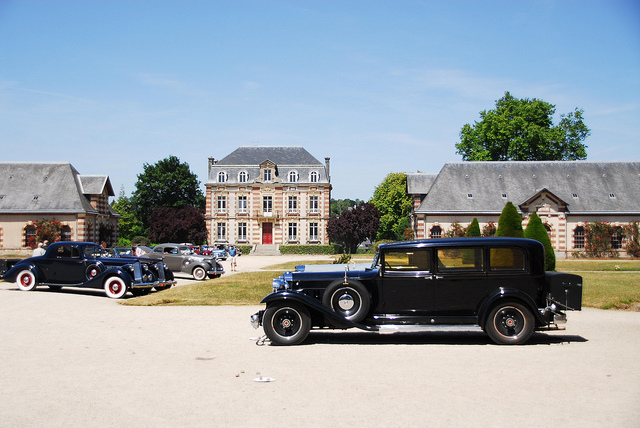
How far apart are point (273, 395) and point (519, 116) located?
179 ft

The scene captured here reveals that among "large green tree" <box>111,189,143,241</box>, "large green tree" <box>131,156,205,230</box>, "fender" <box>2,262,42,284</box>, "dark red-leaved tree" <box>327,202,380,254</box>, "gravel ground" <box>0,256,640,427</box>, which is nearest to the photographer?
"gravel ground" <box>0,256,640,427</box>

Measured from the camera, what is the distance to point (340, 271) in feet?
34.9

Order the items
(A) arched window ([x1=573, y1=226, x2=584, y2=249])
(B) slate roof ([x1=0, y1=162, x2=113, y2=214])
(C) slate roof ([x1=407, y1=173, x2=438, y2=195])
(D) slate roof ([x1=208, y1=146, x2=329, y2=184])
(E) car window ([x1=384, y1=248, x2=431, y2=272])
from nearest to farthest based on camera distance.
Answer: (E) car window ([x1=384, y1=248, x2=431, y2=272]), (A) arched window ([x1=573, y1=226, x2=584, y2=249]), (B) slate roof ([x1=0, y1=162, x2=113, y2=214]), (C) slate roof ([x1=407, y1=173, x2=438, y2=195]), (D) slate roof ([x1=208, y1=146, x2=329, y2=184])

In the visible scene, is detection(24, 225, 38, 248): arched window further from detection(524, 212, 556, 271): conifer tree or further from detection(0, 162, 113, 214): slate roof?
detection(524, 212, 556, 271): conifer tree

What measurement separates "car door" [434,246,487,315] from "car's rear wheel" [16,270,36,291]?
48.8 feet

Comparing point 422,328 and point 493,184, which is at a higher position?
point 493,184

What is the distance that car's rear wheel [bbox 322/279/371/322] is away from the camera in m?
10.2

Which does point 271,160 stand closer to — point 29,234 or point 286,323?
point 29,234

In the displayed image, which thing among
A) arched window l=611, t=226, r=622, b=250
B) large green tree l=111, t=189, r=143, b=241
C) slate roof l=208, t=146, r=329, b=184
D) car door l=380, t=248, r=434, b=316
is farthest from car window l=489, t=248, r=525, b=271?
large green tree l=111, t=189, r=143, b=241

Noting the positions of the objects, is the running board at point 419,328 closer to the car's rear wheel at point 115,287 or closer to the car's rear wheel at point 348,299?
the car's rear wheel at point 348,299

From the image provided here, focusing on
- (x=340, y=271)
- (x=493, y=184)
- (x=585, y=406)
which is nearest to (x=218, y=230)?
(x=493, y=184)

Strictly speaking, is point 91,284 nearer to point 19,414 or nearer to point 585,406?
point 19,414

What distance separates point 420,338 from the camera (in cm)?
1095

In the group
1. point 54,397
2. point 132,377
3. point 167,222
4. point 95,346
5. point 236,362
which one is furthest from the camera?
point 167,222
